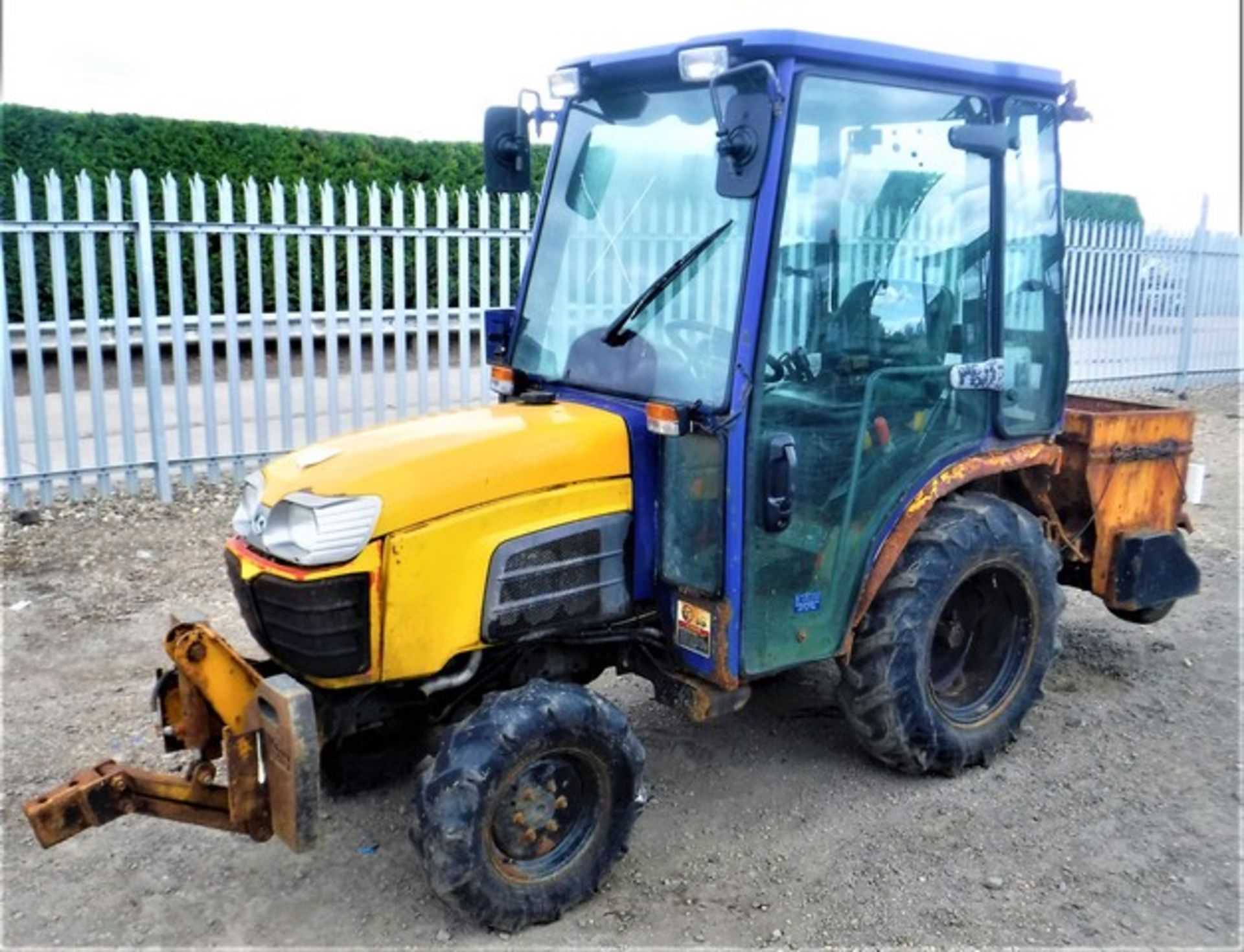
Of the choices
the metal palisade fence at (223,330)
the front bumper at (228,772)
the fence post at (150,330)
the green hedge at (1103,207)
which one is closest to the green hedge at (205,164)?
the metal palisade fence at (223,330)

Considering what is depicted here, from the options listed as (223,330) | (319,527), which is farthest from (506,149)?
(223,330)

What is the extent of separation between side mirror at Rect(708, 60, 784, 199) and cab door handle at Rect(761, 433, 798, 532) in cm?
74

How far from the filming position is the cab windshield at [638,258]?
11.2ft

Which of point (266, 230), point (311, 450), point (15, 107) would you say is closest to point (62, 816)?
point (311, 450)

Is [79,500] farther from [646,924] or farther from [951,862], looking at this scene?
[951,862]

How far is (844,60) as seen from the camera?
339 centimetres

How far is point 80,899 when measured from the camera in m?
3.35

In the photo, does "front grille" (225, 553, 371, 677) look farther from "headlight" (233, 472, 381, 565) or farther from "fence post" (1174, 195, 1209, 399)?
"fence post" (1174, 195, 1209, 399)

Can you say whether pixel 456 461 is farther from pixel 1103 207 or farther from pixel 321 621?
pixel 1103 207

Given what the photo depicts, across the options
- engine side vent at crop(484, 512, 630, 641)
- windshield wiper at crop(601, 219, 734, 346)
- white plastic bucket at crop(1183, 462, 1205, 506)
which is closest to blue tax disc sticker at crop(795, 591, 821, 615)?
engine side vent at crop(484, 512, 630, 641)

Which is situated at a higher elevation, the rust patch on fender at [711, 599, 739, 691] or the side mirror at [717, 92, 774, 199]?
the side mirror at [717, 92, 774, 199]

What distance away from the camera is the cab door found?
3.43 metres

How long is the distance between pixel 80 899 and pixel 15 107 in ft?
36.7

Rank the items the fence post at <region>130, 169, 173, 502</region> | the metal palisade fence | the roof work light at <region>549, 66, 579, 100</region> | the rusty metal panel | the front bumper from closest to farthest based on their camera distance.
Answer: the front bumper < the roof work light at <region>549, 66, 579, 100</region> < the rusty metal panel < the metal palisade fence < the fence post at <region>130, 169, 173, 502</region>
